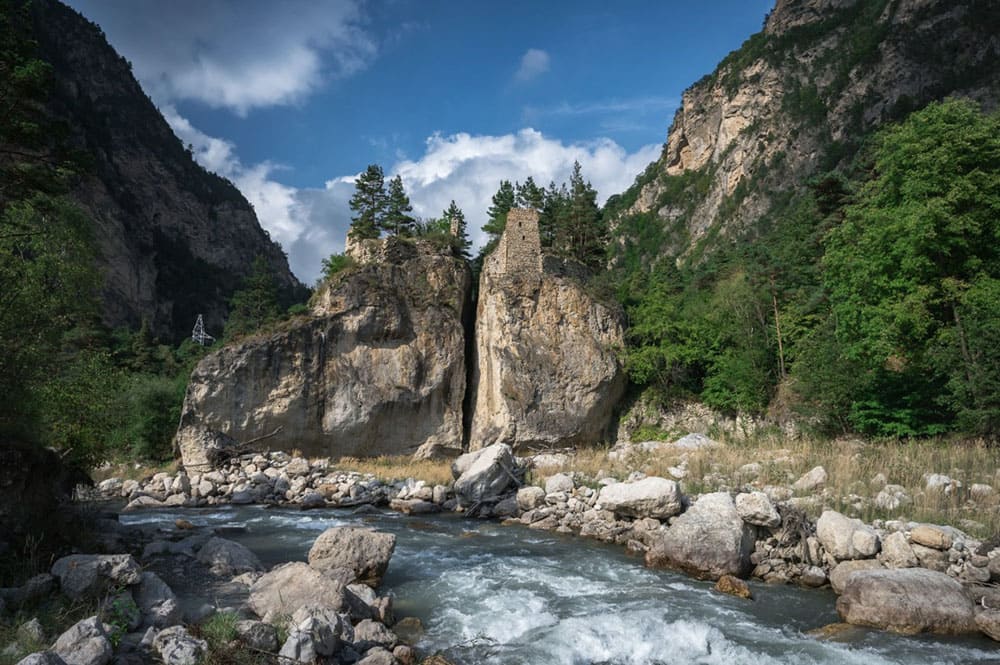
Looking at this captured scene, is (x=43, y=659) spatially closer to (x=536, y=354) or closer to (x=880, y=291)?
(x=880, y=291)

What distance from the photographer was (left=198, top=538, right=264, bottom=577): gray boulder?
10501mm

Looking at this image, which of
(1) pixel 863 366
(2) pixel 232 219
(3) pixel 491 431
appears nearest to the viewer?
(1) pixel 863 366

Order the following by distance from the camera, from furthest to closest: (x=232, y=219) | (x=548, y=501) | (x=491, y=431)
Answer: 1. (x=232, y=219)
2. (x=491, y=431)
3. (x=548, y=501)

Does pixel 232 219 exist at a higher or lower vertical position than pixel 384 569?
higher

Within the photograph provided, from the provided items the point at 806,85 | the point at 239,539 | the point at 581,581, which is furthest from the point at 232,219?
the point at 581,581

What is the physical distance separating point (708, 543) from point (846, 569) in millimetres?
2360

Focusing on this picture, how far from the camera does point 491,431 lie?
2970cm

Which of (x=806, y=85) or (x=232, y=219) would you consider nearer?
(x=806, y=85)

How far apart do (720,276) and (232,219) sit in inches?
4297

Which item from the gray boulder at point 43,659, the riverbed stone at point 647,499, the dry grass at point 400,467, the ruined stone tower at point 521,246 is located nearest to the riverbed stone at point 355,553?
the gray boulder at point 43,659

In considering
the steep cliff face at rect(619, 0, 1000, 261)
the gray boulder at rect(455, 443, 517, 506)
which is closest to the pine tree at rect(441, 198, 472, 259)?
the gray boulder at rect(455, 443, 517, 506)

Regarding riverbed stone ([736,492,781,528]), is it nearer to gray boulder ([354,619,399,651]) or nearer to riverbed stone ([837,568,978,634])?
riverbed stone ([837,568,978,634])

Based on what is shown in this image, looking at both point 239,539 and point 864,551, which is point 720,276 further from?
point 239,539

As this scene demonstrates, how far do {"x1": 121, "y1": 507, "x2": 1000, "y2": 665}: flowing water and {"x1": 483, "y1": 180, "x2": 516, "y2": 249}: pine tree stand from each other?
86.6ft
